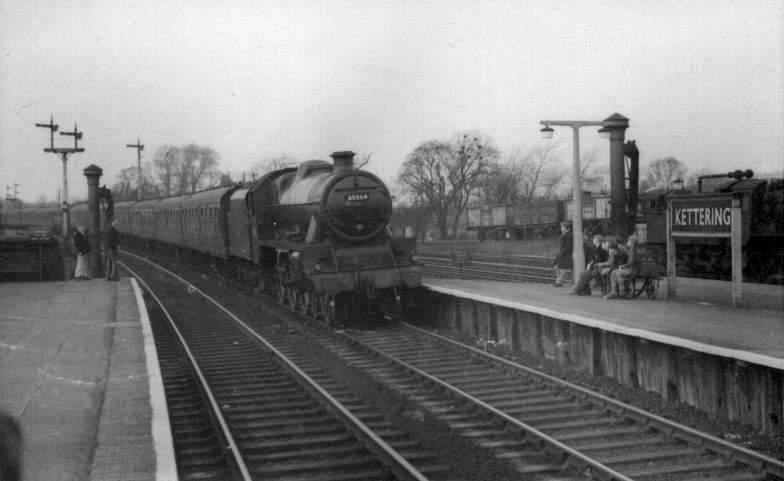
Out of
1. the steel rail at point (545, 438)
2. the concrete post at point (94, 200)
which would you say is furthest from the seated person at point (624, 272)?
the concrete post at point (94, 200)

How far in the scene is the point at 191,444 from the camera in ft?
24.0

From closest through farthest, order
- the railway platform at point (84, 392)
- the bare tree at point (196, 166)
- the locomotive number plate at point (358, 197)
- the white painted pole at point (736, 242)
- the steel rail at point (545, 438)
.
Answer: the railway platform at point (84, 392) → the steel rail at point (545, 438) → the white painted pole at point (736, 242) → the locomotive number plate at point (358, 197) → the bare tree at point (196, 166)

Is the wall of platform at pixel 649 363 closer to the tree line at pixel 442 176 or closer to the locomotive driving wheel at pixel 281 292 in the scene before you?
the locomotive driving wheel at pixel 281 292

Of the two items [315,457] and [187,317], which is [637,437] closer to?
[315,457]

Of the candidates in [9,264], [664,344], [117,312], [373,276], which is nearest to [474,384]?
[664,344]

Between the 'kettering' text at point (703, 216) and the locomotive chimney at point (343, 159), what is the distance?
604 cm

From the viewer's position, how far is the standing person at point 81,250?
20.8 metres

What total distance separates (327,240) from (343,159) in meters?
1.60

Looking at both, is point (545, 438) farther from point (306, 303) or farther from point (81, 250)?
point (81, 250)

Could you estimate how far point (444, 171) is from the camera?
169ft

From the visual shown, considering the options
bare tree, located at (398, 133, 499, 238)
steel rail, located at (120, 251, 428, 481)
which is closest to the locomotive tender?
steel rail, located at (120, 251, 428, 481)

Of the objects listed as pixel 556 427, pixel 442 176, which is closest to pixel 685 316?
pixel 556 427

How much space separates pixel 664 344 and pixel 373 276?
619cm

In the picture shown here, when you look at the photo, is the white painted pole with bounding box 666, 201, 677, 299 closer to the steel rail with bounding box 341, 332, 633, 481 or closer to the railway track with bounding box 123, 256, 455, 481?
the steel rail with bounding box 341, 332, 633, 481
